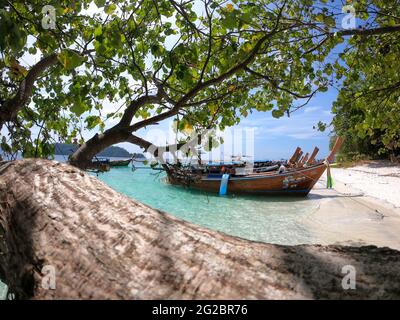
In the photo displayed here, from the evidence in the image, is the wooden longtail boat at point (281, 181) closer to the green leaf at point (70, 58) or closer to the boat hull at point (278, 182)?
the boat hull at point (278, 182)

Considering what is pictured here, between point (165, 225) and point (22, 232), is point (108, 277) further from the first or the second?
point (22, 232)

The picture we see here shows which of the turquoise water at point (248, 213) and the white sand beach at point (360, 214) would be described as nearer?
the white sand beach at point (360, 214)

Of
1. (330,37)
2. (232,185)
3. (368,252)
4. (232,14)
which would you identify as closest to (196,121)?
(232,14)

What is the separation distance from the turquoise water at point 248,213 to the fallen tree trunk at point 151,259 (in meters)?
9.91

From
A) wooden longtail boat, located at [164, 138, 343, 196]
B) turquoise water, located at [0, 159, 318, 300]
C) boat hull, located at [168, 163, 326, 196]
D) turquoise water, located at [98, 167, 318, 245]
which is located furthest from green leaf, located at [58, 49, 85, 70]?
boat hull, located at [168, 163, 326, 196]

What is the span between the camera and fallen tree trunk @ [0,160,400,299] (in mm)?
1021

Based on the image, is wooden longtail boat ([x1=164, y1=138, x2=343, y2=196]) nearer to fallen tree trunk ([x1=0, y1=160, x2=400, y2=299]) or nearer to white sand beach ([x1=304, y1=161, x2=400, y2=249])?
white sand beach ([x1=304, y1=161, x2=400, y2=249])

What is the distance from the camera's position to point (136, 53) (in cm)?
420

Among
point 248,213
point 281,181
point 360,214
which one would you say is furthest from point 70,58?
point 281,181

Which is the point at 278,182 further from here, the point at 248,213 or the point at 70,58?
the point at 70,58

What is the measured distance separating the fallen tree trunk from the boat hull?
1875 centimetres

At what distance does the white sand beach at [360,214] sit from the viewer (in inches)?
428

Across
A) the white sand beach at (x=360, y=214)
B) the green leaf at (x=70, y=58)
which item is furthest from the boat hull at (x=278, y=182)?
the green leaf at (x=70, y=58)

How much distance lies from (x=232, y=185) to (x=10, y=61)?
20.2 m
